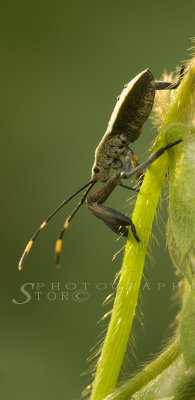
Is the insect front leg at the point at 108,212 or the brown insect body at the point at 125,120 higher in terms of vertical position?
the brown insect body at the point at 125,120

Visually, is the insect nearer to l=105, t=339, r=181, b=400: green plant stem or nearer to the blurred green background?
l=105, t=339, r=181, b=400: green plant stem

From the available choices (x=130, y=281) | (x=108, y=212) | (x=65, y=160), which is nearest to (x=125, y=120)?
(x=108, y=212)

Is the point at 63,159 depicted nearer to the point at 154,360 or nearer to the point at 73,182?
the point at 73,182

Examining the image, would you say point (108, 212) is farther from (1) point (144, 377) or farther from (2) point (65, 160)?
(2) point (65, 160)

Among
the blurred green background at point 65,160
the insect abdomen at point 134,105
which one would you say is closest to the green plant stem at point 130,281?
the insect abdomen at point 134,105

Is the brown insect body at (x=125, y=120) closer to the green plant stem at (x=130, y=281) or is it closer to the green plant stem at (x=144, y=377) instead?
the green plant stem at (x=130, y=281)

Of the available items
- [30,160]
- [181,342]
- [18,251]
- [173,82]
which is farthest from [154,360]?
[30,160]
